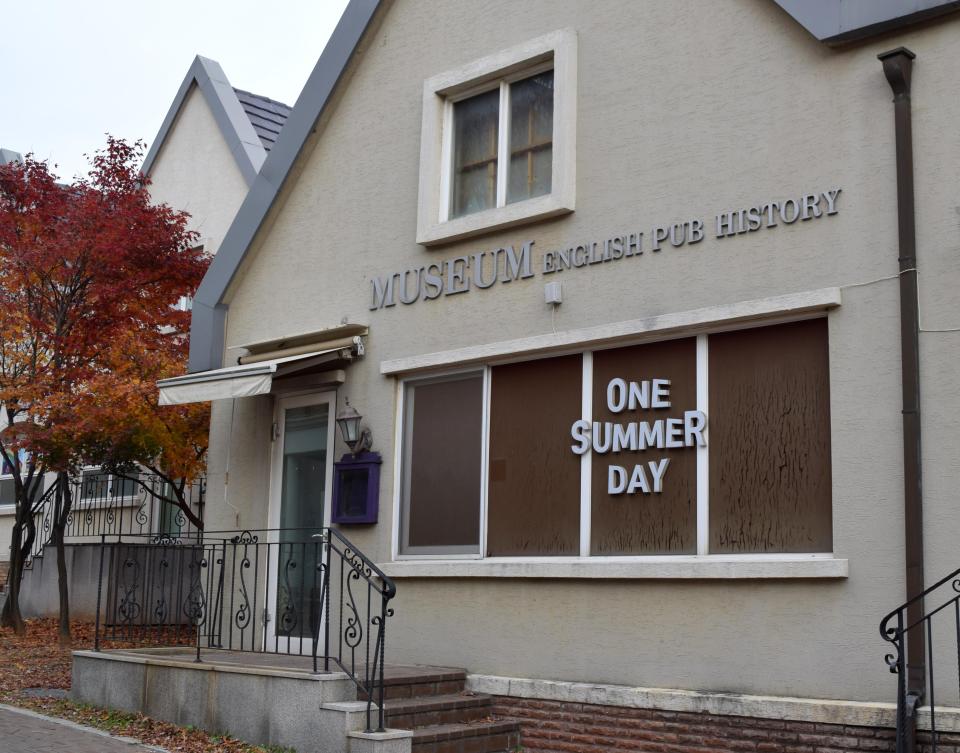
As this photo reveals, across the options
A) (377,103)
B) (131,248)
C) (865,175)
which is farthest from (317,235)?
(865,175)

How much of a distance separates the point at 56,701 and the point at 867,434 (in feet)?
24.6

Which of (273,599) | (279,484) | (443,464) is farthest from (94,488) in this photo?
(443,464)

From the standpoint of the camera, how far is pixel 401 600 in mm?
10391

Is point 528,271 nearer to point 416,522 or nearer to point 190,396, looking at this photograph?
point 416,522

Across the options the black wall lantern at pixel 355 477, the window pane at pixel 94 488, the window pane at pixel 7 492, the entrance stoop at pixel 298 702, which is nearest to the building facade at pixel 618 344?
the black wall lantern at pixel 355 477

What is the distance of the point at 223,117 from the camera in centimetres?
1853

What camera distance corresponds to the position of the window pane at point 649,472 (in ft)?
28.8

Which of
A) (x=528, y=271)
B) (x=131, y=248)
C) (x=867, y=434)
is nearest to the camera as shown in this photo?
(x=867, y=434)

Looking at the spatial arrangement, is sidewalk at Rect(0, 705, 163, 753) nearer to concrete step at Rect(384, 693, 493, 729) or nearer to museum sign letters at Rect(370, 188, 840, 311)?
concrete step at Rect(384, 693, 493, 729)

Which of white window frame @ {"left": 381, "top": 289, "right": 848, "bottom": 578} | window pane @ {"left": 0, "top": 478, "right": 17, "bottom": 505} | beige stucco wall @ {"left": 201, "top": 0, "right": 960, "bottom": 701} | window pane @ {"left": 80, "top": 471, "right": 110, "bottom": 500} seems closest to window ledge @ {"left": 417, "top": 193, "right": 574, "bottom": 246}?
beige stucco wall @ {"left": 201, "top": 0, "right": 960, "bottom": 701}

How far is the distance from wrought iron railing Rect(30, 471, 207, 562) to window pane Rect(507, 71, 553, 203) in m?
8.48

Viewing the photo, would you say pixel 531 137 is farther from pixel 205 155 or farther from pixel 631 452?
pixel 205 155

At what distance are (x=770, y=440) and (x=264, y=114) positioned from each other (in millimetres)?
13475

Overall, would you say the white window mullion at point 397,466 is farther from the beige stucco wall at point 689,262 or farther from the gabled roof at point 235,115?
the gabled roof at point 235,115
